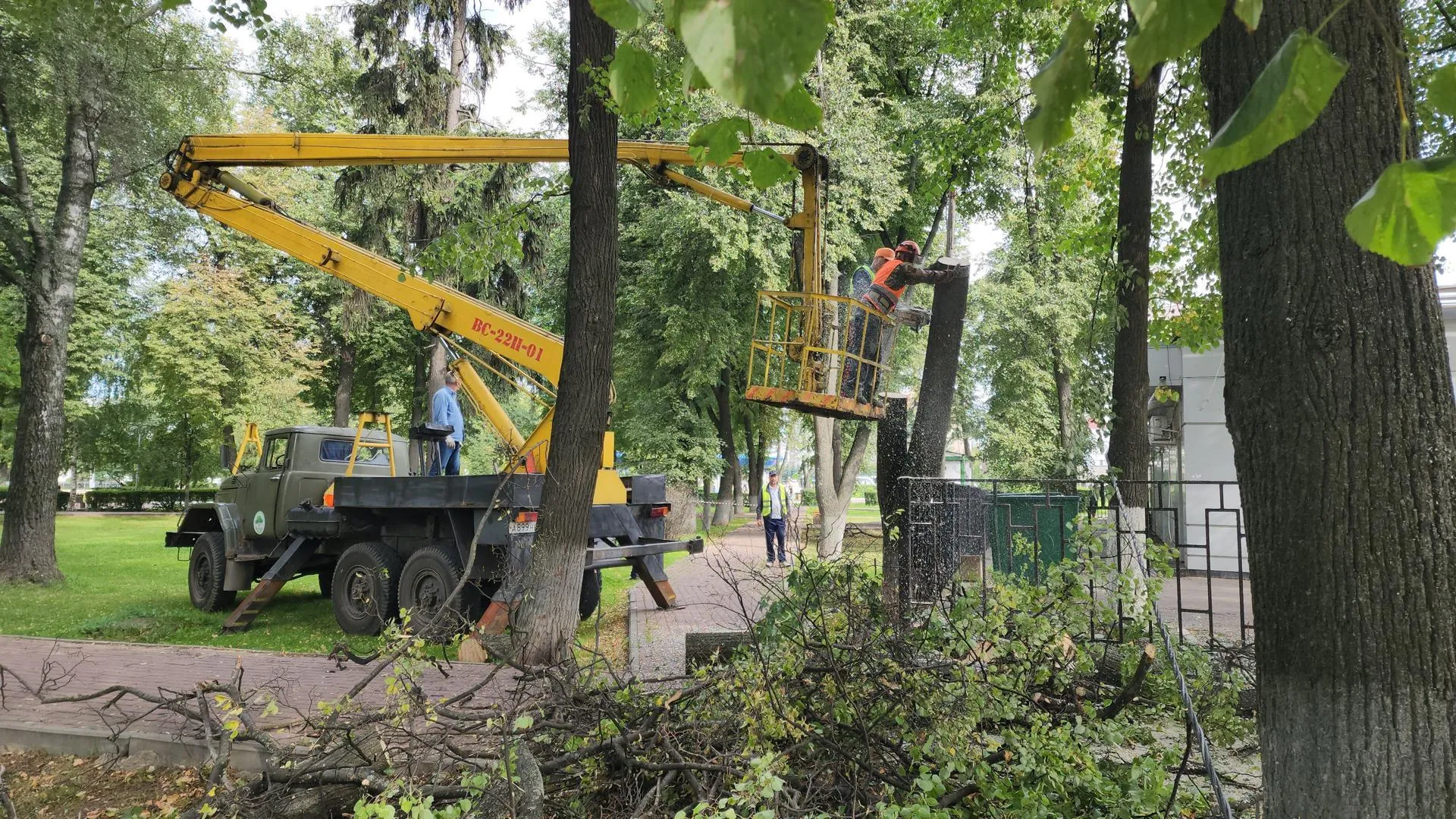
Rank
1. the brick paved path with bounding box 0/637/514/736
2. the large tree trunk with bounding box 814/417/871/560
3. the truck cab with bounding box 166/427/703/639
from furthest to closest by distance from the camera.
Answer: the large tree trunk with bounding box 814/417/871/560 < the truck cab with bounding box 166/427/703/639 < the brick paved path with bounding box 0/637/514/736

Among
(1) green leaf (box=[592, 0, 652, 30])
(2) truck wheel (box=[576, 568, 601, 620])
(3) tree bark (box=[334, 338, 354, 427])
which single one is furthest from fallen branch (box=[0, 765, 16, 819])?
(3) tree bark (box=[334, 338, 354, 427])

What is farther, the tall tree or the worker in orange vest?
the tall tree

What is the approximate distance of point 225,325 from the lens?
26.7 meters

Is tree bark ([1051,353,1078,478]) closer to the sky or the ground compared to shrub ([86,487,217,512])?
closer to the sky

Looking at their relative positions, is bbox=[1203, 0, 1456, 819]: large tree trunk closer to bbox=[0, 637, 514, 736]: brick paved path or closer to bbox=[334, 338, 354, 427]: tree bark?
bbox=[0, 637, 514, 736]: brick paved path

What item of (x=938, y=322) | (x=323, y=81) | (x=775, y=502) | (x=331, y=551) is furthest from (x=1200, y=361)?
(x=323, y=81)

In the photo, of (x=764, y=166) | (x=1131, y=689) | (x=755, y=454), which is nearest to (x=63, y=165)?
(x=764, y=166)

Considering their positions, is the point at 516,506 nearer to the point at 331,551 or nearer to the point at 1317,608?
the point at 331,551

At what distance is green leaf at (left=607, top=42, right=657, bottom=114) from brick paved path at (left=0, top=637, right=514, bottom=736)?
344 cm

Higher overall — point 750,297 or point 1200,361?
point 750,297

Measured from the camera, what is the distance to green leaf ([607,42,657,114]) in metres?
1.40

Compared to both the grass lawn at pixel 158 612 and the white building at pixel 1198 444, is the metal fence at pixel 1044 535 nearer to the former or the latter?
the grass lawn at pixel 158 612

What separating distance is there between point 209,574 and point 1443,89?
520 inches

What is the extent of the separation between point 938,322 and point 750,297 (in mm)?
13518
